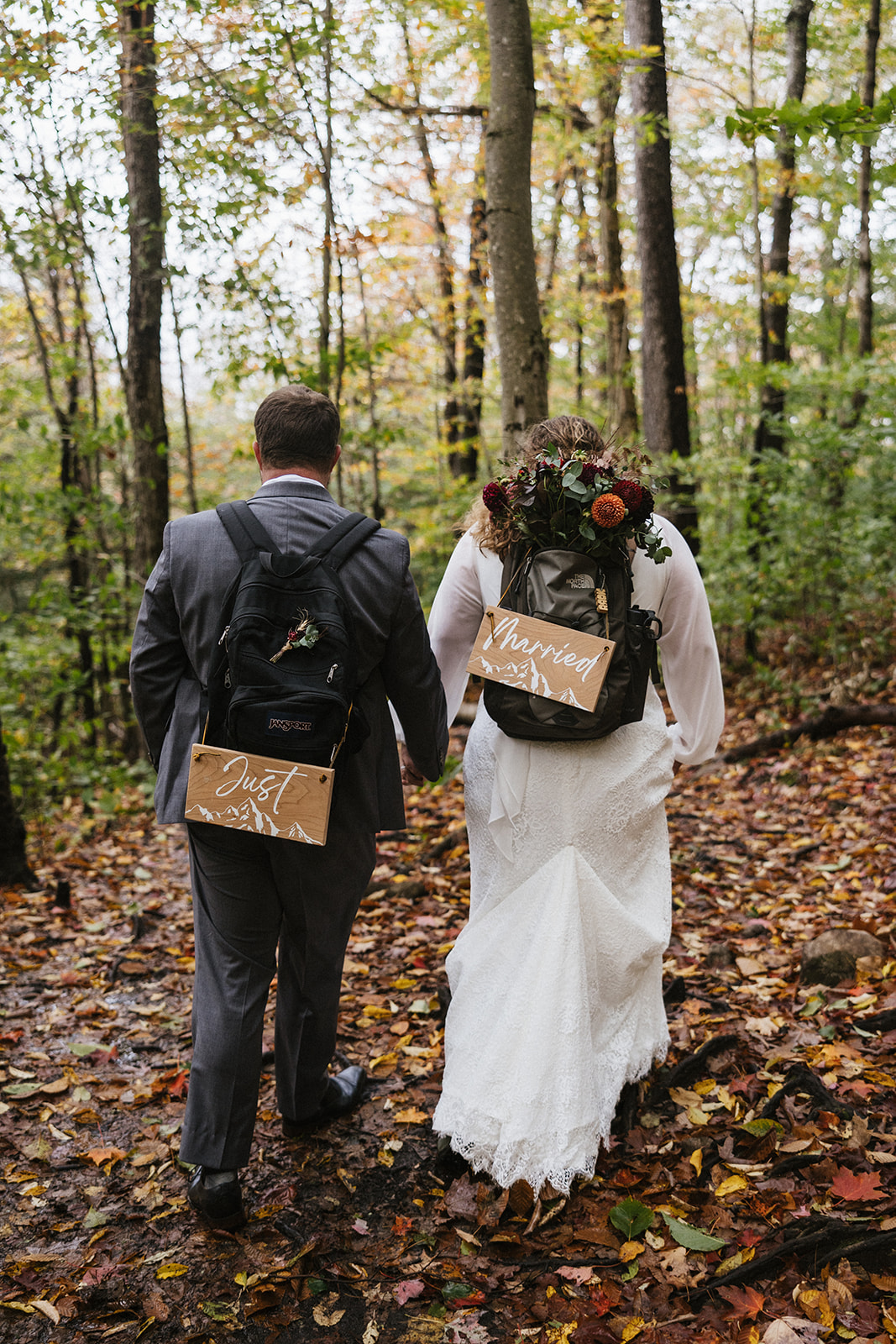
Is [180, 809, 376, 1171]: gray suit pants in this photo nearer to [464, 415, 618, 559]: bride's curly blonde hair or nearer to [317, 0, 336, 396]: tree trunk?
[464, 415, 618, 559]: bride's curly blonde hair

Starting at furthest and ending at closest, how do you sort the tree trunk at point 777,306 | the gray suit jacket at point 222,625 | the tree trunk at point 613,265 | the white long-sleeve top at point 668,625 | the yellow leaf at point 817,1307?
the tree trunk at point 613,265, the tree trunk at point 777,306, the white long-sleeve top at point 668,625, the gray suit jacket at point 222,625, the yellow leaf at point 817,1307

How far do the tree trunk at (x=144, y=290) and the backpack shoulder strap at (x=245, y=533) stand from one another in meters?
5.02

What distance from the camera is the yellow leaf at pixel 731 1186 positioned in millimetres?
2566

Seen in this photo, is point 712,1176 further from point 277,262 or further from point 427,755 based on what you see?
point 277,262

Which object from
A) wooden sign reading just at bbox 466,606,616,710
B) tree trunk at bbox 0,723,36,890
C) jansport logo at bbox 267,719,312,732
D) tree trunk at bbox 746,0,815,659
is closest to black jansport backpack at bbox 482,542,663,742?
wooden sign reading just at bbox 466,606,616,710

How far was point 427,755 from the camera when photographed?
2766 mm

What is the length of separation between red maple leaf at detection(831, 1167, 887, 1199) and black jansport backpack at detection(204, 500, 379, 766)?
1.81m

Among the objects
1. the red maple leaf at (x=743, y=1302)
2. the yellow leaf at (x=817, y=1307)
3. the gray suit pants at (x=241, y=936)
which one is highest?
the gray suit pants at (x=241, y=936)

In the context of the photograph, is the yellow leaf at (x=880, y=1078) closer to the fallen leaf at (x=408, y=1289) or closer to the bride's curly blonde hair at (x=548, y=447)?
the fallen leaf at (x=408, y=1289)

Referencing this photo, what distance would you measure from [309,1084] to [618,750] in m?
1.46

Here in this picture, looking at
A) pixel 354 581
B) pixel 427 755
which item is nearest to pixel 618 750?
pixel 427 755

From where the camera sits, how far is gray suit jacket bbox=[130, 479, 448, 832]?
241 centimetres

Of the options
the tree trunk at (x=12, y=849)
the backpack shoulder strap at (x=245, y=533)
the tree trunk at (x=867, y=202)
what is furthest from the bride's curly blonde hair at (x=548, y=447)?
the tree trunk at (x=867, y=202)

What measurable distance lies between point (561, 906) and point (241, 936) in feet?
3.04
